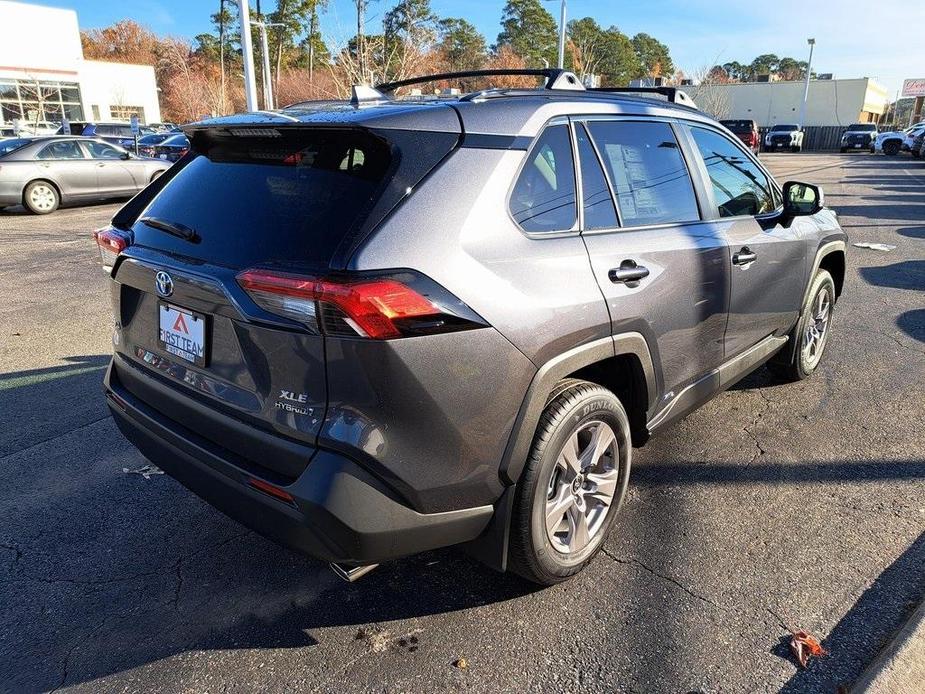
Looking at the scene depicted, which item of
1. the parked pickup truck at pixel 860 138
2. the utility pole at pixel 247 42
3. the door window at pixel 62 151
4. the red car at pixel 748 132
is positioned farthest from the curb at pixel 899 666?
the parked pickup truck at pixel 860 138

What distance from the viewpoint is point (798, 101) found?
6462 cm

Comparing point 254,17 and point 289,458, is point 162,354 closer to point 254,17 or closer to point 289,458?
point 289,458

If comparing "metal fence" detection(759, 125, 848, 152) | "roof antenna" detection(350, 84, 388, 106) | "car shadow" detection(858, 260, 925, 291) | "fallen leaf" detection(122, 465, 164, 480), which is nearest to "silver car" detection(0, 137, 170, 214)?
"fallen leaf" detection(122, 465, 164, 480)

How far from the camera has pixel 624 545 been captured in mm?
2961

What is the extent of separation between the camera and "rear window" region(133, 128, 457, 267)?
2061 millimetres

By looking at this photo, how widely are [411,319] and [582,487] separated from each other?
3.86ft

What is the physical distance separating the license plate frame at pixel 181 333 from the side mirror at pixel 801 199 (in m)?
3.32

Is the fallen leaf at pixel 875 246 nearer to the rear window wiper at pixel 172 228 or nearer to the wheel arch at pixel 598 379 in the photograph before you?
the wheel arch at pixel 598 379

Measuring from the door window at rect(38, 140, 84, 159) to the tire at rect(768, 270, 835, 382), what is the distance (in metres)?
14.5

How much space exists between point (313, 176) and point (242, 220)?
299 millimetres

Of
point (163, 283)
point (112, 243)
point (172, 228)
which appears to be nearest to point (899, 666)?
point (163, 283)

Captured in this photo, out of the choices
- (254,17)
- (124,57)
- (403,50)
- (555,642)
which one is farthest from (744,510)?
(124,57)

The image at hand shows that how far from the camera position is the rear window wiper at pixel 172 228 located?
238cm

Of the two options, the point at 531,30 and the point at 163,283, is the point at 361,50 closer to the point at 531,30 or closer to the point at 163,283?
the point at 163,283
